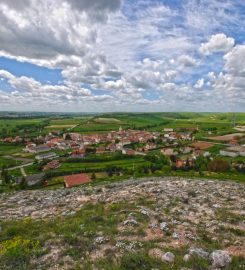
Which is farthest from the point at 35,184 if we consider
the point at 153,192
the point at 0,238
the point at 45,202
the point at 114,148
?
the point at 114,148

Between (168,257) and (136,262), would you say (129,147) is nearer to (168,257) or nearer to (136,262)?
(168,257)

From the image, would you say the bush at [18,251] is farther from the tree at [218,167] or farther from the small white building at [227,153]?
the small white building at [227,153]

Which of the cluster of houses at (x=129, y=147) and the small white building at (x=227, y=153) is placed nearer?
the small white building at (x=227, y=153)

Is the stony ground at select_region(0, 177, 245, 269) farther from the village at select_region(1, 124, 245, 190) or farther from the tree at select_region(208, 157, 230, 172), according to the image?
the tree at select_region(208, 157, 230, 172)

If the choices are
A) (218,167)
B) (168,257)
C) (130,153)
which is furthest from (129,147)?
(168,257)

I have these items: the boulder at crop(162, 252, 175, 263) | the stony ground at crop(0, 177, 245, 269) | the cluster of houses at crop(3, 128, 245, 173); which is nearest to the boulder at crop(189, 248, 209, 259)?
the stony ground at crop(0, 177, 245, 269)

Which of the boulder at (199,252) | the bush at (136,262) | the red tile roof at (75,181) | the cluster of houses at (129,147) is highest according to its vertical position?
the bush at (136,262)

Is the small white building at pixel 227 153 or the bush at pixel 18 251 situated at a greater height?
the bush at pixel 18 251

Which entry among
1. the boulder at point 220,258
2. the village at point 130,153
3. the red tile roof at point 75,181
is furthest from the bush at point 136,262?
the village at point 130,153

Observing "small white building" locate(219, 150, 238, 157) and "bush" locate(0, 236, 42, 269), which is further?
"small white building" locate(219, 150, 238, 157)
